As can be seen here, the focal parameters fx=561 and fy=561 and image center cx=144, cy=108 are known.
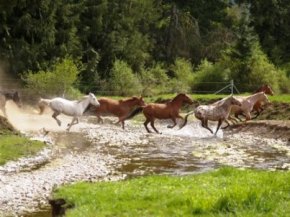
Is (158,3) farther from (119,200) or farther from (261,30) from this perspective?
(119,200)

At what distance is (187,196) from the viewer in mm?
10648

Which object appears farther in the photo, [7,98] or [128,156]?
[7,98]

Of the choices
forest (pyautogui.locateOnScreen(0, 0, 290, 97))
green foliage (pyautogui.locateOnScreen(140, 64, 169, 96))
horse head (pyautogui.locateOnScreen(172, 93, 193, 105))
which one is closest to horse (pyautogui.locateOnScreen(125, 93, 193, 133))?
horse head (pyautogui.locateOnScreen(172, 93, 193, 105))

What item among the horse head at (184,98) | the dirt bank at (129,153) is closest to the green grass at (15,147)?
the dirt bank at (129,153)

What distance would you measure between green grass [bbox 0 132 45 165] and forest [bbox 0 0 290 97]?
812 inches

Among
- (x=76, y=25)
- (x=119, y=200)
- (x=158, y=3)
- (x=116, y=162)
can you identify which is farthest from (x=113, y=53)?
(x=119, y=200)

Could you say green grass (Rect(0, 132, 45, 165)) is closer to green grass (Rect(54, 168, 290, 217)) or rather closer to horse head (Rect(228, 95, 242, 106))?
green grass (Rect(54, 168, 290, 217))

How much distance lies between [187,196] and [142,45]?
53434 millimetres

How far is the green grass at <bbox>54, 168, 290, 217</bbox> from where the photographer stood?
381 inches

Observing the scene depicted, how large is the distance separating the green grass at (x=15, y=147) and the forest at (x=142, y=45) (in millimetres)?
20621

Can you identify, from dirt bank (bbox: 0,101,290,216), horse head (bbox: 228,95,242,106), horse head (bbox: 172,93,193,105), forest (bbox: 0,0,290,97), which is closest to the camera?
dirt bank (bbox: 0,101,290,216)

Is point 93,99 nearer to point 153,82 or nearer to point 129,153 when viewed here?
point 129,153

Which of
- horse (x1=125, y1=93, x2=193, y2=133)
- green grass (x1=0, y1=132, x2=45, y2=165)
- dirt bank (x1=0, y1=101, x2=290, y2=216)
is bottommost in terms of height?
dirt bank (x1=0, y1=101, x2=290, y2=216)

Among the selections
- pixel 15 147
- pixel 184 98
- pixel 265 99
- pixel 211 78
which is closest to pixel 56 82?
pixel 211 78
